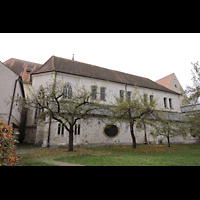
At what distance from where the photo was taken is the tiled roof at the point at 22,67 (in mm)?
26380

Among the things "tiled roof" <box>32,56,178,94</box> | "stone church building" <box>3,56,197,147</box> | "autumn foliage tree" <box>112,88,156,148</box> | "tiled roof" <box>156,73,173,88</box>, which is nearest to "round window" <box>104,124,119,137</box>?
"stone church building" <box>3,56,197,147</box>

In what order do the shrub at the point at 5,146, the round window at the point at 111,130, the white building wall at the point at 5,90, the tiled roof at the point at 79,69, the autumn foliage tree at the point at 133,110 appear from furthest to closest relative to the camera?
the tiled roof at the point at 79,69, the round window at the point at 111,130, the white building wall at the point at 5,90, the autumn foliage tree at the point at 133,110, the shrub at the point at 5,146

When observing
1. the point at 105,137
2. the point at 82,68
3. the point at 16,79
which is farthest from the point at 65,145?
the point at 82,68

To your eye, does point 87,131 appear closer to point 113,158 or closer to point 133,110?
point 133,110

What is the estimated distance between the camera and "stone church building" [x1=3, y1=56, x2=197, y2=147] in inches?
673

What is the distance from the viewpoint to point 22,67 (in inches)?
1107

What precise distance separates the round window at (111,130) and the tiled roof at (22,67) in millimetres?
17284

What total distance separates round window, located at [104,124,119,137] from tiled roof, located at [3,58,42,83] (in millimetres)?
17284

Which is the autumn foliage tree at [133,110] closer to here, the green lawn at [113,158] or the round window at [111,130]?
the green lawn at [113,158]

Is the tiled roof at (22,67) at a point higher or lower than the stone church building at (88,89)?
higher

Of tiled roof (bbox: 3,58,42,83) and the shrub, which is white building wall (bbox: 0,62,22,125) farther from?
the shrub

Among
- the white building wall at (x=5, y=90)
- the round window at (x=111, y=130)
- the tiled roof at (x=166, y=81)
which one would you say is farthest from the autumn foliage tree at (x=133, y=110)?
the tiled roof at (x=166, y=81)
